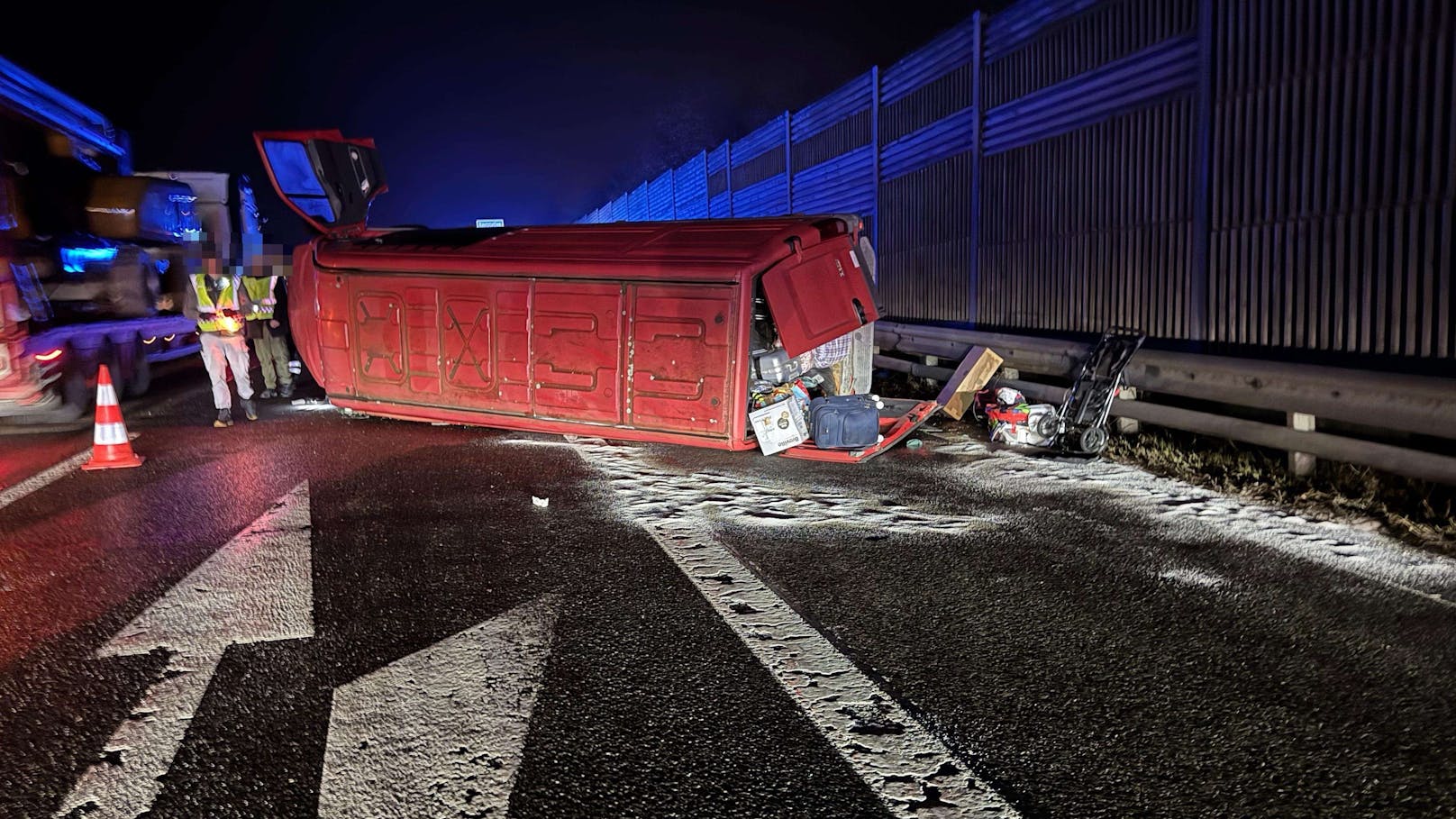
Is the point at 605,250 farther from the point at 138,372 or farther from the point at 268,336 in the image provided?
the point at 138,372

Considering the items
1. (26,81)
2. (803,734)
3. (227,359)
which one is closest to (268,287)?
(227,359)

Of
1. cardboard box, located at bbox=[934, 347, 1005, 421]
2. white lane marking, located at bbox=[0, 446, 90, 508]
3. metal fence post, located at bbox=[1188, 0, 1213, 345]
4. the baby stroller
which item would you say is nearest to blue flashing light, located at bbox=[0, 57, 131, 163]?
white lane marking, located at bbox=[0, 446, 90, 508]

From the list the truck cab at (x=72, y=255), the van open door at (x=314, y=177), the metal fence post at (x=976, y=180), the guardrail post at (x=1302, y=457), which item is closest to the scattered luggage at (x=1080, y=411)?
the guardrail post at (x=1302, y=457)

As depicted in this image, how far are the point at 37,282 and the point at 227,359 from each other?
193 centimetres

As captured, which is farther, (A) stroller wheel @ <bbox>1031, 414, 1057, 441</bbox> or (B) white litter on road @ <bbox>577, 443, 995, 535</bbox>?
(A) stroller wheel @ <bbox>1031, 414, 1057, 441</bbox>

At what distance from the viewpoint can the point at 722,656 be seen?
3758mm

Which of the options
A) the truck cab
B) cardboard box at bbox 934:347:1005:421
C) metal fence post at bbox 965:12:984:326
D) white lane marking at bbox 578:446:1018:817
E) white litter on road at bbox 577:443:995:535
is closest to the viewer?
white lane marking at bbox 578:446:1018:817

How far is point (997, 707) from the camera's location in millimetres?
3305

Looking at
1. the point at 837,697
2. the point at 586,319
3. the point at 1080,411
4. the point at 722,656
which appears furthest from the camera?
the point at 586,319

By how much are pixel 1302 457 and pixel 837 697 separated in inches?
176

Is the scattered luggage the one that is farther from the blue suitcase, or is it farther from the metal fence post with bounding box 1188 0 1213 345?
the blue suitcase

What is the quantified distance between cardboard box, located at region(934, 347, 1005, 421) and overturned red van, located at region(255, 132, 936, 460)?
60 centimetres

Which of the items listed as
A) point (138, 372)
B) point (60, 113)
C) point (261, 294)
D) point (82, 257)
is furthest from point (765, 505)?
point (60, 113)

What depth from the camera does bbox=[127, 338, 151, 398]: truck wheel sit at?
1263 cm
